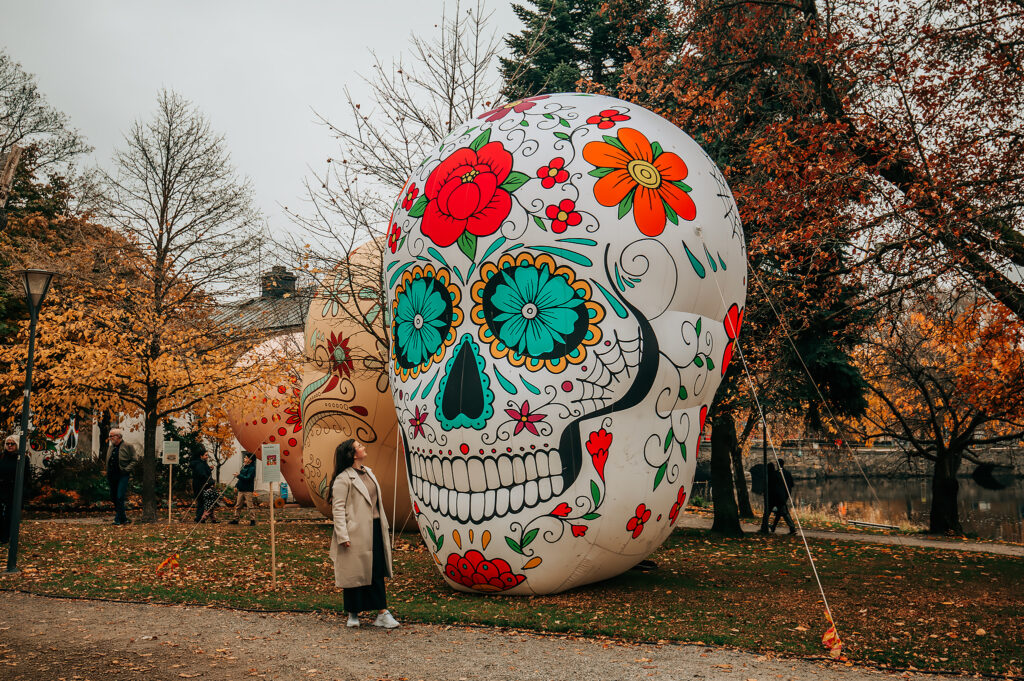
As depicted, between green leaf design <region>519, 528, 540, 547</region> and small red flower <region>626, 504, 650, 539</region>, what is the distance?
38.2 inches

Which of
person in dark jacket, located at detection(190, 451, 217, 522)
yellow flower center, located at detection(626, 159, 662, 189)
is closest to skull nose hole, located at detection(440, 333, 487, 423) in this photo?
yellow flower center, located at detection(626, 159, 662, 189)

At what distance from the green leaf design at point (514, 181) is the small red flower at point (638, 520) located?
143 inches

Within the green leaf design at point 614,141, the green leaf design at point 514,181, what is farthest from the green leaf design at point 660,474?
the green leaf design at point 614,141

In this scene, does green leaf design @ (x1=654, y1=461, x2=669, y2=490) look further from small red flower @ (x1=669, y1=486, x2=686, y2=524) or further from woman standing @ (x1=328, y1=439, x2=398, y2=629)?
woman standing @ (x1=328, y1=439, x2=398, y2=629)

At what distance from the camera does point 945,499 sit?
20.6 m

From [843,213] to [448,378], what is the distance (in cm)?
655

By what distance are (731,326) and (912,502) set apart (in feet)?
102

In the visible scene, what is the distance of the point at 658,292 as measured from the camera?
8.52m

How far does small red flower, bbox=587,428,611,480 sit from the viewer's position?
8258 millimetres

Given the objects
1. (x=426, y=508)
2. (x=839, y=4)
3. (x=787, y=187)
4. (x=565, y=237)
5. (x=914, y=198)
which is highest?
(x=839, y=4)

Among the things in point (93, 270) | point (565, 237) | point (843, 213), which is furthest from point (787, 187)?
point (93, 270)

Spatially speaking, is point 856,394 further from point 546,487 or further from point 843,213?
point 546,487

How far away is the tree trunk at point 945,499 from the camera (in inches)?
802

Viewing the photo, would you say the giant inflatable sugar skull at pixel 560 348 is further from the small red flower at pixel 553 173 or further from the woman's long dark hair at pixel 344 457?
the woman's long dark hair at pixel 344 457
